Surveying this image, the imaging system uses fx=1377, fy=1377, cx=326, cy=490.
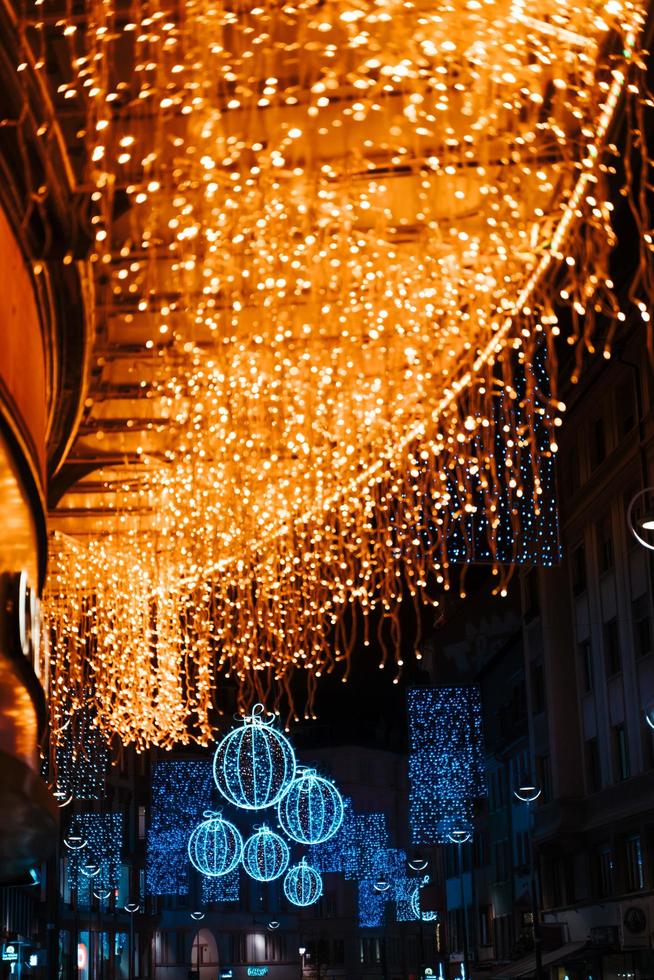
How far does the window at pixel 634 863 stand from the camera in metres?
26.9

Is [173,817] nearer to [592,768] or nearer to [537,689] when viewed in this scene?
[537,689]

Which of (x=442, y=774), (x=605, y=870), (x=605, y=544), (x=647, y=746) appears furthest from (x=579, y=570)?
(x=605, y=870)

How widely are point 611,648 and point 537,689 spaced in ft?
23.1

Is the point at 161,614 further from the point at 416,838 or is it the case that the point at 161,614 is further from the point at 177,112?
the point at 416,838

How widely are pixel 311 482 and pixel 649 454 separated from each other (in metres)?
15.7

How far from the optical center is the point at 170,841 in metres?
44.0

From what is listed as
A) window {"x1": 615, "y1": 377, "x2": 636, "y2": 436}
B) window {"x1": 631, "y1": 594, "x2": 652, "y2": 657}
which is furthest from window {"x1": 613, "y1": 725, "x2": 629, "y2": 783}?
window {"x1": 615, "y1": 377, "x2": 636, "y2": 436}

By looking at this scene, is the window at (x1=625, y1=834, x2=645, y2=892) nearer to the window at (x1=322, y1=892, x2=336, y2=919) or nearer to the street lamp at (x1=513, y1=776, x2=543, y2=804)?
the street lamp at (x1=513, y1=776, x2=543, y2=804)

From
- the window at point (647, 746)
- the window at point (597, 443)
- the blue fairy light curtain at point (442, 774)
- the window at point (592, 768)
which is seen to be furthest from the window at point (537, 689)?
the window at point (647, 746)

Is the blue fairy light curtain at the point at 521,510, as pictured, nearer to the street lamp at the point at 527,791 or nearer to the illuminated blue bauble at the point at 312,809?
the street lamp at the point at 527,791

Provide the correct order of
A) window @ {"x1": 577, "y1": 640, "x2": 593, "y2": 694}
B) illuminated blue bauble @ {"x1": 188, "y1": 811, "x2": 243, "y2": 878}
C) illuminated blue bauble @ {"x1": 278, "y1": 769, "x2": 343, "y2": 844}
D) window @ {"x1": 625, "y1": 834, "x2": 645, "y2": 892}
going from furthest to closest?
illuminated blue bauble @ {"x1": 188, "y1": 811, "x2": 243, "y2": 878} → illuminated blue bauble @ {"x1": 278, "y1": 769, "x2": 343, "y2": 844} → window @ {"x1": 577, "y1": 640, "x2": 593, "y2": 694} → window @ {"x1": 625, "y1": 834, "x2": 645, "y2": 892}

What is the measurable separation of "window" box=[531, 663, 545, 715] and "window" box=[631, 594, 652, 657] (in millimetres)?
8859

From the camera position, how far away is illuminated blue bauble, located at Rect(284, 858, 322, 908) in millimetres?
59906

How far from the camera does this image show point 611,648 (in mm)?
29172
